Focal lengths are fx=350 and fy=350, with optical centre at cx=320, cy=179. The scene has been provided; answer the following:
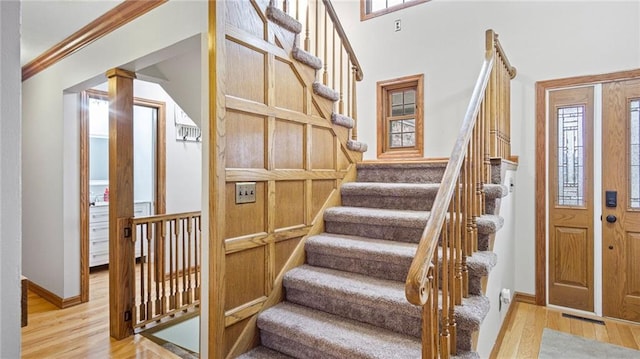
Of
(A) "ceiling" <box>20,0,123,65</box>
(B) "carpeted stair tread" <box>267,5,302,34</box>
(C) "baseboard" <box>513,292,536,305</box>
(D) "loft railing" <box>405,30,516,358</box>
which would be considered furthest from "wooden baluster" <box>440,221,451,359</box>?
(A) "ceiling" <box>20,0,123,65</box>

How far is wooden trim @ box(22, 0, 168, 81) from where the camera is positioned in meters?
2.47

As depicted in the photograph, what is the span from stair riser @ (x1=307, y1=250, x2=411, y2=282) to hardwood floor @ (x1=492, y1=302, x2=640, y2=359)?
0.89 meters

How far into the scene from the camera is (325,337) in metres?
1.85

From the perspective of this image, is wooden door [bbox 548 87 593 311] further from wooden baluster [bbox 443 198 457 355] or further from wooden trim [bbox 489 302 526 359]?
wooden baluster [bbox 443 198 457 355]

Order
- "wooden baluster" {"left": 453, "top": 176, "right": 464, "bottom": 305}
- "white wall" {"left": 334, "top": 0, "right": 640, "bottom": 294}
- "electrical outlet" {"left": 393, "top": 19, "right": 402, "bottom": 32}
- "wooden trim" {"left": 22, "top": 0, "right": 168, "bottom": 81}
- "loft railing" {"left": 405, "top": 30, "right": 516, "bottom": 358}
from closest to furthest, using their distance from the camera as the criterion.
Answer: "loft railing" {"left": 405, "top": 30, "right": 516, "bottom": 358}, "wooden baluster" {"left": 453, "top": 176, "right": 464, "bottom": 305}, "wooden trim" {"left": 22, "top": 0, "right": 168, "bottom": 81}, "white wall" {"left": 334, "top": 0, "right": 640, "bottom": 294}, "electrical outlet" {"left": 393, "top": 19, "right": 402, "bottom": 32}

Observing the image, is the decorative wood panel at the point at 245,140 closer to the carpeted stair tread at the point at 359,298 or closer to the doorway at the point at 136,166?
the carpeted stair tread at the point at 359,298

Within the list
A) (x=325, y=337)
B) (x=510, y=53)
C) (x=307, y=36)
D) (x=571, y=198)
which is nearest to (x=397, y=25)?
(x=510, y=53)

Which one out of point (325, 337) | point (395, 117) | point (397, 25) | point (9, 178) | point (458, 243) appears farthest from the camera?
point (395, 117)

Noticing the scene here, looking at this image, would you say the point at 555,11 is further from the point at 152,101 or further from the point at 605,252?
the point at 152,101

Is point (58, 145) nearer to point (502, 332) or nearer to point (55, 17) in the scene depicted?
point (55, 17)

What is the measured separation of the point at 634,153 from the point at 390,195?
219 cm

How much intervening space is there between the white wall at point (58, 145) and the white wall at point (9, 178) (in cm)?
191

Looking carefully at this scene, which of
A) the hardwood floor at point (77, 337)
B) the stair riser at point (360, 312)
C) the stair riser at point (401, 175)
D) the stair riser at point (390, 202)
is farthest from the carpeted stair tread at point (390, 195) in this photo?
the hardwood floor at point (77, 337)

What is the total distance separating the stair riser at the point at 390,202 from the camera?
261 cm
